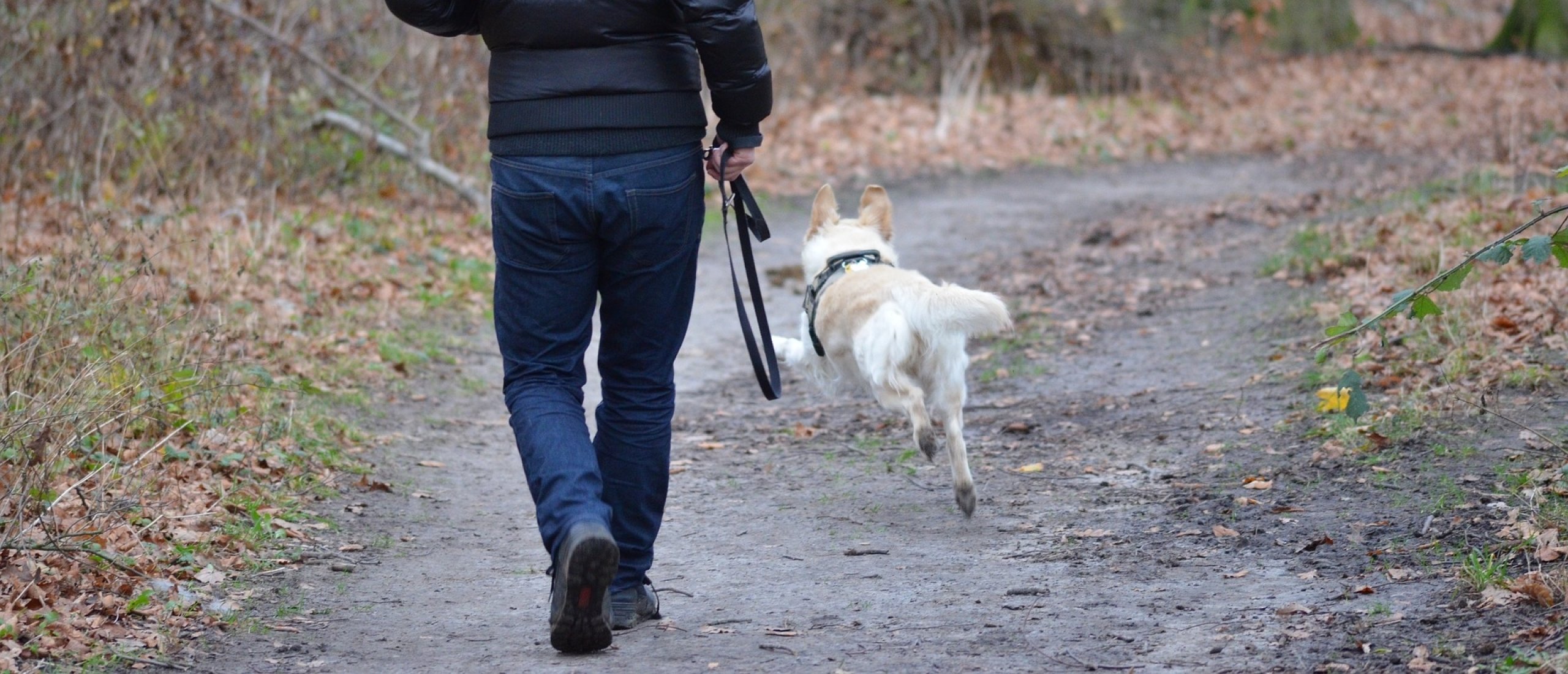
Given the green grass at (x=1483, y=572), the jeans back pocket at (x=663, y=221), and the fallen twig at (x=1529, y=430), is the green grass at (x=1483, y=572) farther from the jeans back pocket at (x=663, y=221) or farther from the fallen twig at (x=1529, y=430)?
the jeans back pocket at (x=663, y=221)

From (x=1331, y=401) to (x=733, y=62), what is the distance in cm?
328

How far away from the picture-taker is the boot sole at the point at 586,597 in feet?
10.2

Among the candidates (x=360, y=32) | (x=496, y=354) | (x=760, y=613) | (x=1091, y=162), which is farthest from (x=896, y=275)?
(x=1091, y=162)

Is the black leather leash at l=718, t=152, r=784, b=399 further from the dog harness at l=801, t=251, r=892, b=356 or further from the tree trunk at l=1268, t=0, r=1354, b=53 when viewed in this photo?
the tree trunk at l=1268, t=0, r=1354, b=53

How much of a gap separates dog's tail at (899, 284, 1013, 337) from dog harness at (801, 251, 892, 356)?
1.76ft

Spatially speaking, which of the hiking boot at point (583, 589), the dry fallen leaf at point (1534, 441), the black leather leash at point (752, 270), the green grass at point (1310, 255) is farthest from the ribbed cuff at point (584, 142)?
the green grass at point (1310, 255)

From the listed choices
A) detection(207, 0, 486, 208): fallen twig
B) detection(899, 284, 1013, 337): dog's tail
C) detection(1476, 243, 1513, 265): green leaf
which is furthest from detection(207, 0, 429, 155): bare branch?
detection(1476, 243, 1513, 265): green leaf

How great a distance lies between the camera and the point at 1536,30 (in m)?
22.6

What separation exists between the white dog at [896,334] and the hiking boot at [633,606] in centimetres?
141

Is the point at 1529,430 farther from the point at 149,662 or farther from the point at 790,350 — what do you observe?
the point at 149,662

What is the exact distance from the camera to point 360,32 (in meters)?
11.0

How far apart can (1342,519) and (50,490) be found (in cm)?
402

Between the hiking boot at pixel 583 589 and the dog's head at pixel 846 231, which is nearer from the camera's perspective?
the hiking boot at pixel 583 589

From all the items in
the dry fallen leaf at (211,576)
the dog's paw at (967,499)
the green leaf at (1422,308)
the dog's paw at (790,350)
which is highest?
the green leaf at (1422,308)
